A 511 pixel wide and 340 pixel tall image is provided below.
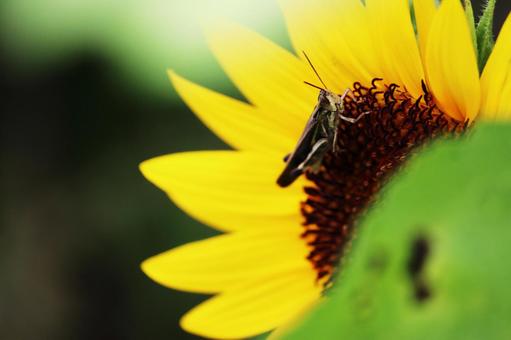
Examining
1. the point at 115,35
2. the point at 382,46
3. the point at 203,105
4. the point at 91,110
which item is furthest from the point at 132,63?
the point at 382,46

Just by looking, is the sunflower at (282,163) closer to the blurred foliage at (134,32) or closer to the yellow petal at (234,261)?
the yellow petal at (234,261)

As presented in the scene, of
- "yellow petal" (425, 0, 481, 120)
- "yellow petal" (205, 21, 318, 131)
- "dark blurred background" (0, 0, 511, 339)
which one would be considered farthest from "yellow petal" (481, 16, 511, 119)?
"dark blurred background" (0, 0, 511, 339)

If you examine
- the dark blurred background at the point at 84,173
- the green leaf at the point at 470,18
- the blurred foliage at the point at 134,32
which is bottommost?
the dark blurred background at the point at 84,173

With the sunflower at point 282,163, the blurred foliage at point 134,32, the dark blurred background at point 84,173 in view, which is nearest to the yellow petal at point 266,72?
the sunflower at point 282,163

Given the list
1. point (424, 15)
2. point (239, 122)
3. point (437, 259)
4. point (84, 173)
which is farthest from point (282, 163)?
point (84, 173)

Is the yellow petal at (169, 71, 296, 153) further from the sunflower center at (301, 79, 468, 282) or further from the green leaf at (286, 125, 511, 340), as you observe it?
the green leaf at (286, 125, 511, 340)

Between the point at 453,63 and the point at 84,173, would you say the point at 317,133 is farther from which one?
the point at 84,173

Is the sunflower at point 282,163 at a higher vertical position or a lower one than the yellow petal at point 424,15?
lower

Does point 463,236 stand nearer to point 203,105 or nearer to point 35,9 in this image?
point 203,105
